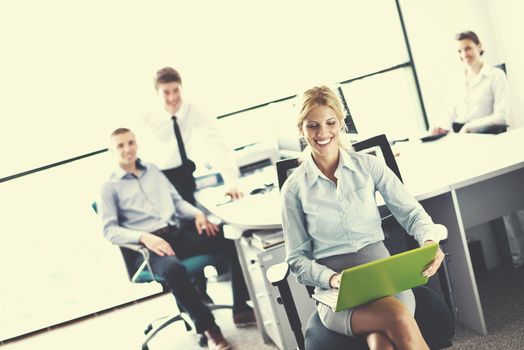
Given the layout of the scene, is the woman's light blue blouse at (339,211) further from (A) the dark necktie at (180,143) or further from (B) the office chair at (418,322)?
(A) the dark necktie at (180,143)

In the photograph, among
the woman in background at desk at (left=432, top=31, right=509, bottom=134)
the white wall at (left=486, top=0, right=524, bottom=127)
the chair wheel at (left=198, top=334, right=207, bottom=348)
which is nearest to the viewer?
the chair wheel at (left=198, top=334, right=207, bottom=348)

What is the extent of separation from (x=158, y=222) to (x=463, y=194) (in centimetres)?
173

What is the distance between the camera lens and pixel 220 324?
3717 millimetres

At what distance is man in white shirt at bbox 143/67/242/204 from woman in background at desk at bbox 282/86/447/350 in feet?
5.54

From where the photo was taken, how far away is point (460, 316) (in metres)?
2.84

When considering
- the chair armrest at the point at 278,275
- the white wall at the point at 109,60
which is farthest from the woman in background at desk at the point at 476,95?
the chair armrest at the point at 278,275

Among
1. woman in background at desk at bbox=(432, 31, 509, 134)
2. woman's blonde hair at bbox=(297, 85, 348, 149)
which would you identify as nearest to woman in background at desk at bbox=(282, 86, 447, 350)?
woman's blonde hair at bbox=(297, 85, 348, 149)

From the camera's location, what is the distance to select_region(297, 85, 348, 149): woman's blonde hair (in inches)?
83.7

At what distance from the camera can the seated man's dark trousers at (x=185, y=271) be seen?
325cm

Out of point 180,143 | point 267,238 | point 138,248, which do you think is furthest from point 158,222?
point 267,238

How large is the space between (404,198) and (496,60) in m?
3.75

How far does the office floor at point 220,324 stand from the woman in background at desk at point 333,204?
33.9 inches

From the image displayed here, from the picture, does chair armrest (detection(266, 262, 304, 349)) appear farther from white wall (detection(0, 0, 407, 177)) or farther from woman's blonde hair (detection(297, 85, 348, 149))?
white wall (detection(0, 0, 407, 177))

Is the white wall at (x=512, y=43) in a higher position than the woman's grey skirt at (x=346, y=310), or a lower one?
higher
